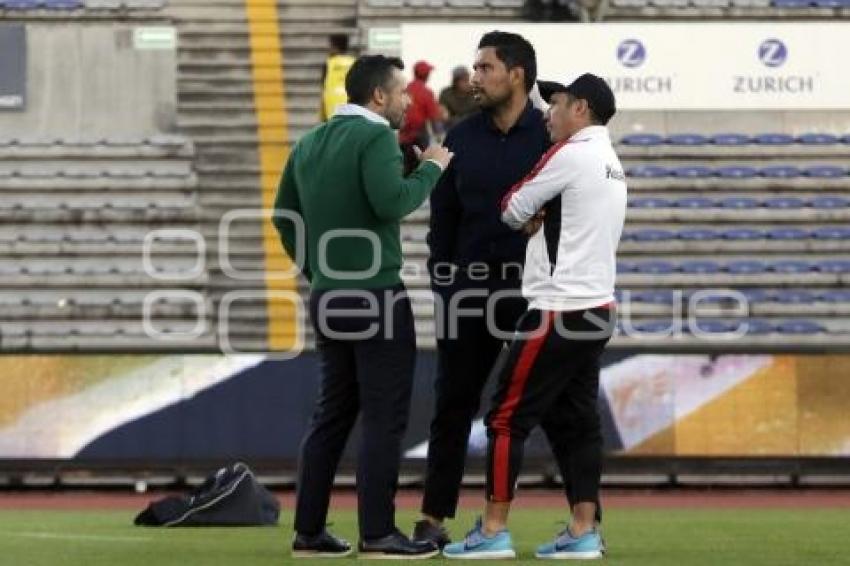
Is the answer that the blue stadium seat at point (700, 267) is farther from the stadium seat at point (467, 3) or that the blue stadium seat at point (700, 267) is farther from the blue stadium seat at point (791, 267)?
the stadium seat at point (467, 3)

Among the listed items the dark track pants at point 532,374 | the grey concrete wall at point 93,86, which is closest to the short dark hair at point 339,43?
the grey concrete wall at point 93,86

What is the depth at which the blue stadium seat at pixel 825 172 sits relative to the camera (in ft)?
70.3

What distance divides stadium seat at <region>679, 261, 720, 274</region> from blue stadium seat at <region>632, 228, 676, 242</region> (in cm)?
36

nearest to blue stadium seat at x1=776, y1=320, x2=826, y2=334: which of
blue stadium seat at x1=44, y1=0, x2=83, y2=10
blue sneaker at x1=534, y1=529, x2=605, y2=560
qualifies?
blue stadium seat at x1=44, y1=0, x2=83, y2=10

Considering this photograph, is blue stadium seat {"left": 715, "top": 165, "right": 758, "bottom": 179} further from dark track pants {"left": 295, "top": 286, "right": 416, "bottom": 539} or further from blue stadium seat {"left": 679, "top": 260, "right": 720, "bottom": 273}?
dark track pants {"left": 295, "top": 286, "right": 416, "bottom": 539}

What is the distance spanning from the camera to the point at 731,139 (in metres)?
21.6

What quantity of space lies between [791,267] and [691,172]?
1592 millimetres

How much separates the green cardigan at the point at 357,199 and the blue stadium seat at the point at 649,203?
42.2 feet

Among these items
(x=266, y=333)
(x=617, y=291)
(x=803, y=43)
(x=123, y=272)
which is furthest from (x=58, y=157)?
(x=803, y=43)

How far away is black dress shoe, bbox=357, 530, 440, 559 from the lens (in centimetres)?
822

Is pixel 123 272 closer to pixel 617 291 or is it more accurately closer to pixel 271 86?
pixel 271 86

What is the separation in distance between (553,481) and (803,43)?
710 centimetres

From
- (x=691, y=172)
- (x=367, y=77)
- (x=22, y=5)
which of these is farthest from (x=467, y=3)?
(x=367, y=77)

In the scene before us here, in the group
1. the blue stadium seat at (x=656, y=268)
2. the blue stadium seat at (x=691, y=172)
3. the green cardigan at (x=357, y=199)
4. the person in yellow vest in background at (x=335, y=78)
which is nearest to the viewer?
the green cardigan at (x=357, y=199)
